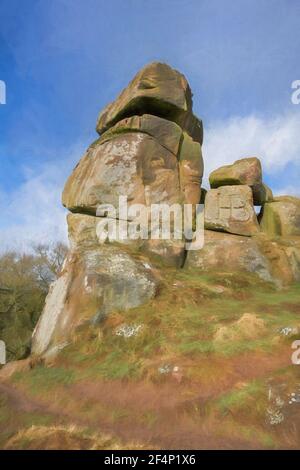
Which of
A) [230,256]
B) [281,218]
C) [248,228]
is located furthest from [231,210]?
[281,218]

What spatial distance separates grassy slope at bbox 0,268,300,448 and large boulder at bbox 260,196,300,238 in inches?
283

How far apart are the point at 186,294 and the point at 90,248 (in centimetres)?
476

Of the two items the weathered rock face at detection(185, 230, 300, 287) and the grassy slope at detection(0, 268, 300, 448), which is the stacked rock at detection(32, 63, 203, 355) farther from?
the weathered rock face at detection(185, 230, 300, 287)

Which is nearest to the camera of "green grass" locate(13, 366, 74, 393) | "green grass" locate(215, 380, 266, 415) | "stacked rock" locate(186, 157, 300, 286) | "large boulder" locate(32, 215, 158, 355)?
"green grass" locate(215, 380, 266, 415)

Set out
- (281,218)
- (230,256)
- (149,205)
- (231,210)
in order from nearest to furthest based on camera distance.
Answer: (230,256) → (149,205) → (231,210) → (281,218)

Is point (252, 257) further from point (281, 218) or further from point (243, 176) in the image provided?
point (243, 176)

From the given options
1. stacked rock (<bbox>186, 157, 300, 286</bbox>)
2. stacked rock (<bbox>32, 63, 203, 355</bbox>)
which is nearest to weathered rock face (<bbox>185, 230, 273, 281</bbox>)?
stacked rock (<bbox>186, 157, 300, 286</bbox>)

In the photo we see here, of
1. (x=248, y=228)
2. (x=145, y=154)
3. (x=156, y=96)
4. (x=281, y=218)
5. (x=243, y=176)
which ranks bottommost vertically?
(x=248, y=228)

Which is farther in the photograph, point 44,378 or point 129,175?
point 129,175

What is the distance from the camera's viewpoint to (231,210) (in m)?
18.0

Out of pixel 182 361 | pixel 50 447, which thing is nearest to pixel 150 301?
pixel 182 361

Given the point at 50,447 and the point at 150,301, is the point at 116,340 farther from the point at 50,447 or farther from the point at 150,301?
the point at 50,447

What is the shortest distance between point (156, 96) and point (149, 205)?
691cm

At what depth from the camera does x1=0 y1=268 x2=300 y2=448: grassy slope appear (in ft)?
20.9
